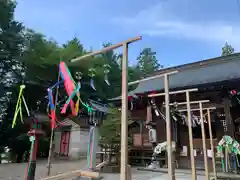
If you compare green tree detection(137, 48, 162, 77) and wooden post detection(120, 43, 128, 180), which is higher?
green tree detection(137, 48, 162, 77)

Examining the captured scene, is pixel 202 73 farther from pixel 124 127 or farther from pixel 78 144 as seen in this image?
pixel 78 144

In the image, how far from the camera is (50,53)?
52.7ft

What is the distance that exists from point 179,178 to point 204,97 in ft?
13.7

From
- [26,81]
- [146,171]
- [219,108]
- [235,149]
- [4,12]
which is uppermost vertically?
[4,12]

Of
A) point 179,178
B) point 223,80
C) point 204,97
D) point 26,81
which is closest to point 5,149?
point 26,81

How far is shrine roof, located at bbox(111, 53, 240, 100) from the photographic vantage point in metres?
9.55

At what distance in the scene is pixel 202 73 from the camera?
1104 cm

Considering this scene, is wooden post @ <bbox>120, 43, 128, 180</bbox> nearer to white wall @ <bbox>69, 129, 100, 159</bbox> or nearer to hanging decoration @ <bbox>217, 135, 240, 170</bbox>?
hanging decoration @ <bbox>217, 135, 240, 170</bbox>

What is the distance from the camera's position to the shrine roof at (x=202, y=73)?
9.55 meters

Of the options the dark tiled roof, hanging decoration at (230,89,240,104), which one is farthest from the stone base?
hanging decoration at (230,89,240,104)

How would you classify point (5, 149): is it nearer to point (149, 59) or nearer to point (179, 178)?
point (179, 178)

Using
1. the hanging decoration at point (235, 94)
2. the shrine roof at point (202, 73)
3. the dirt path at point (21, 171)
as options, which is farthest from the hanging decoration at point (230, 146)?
the dirt path at point (21, 171)

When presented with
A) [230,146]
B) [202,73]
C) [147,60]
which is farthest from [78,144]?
[147,60]

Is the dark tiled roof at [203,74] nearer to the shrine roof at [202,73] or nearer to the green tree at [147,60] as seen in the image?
the shrine roof at [202,73]
